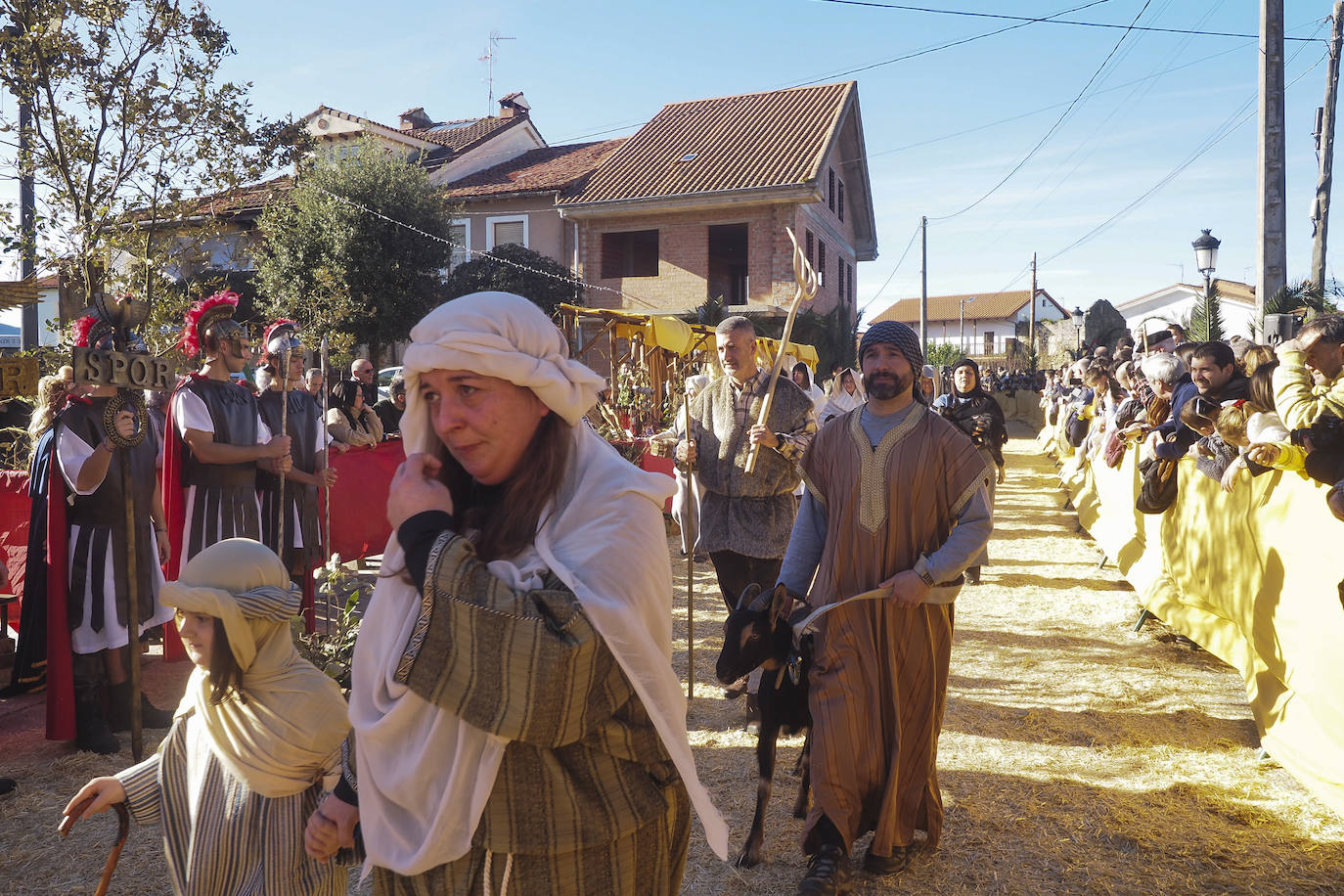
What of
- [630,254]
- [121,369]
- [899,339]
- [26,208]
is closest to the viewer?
[899,339]

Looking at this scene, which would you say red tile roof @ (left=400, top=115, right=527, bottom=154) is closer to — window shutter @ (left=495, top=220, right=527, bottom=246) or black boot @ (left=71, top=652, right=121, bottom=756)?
window shutter @ (left=495, top=220, right=527, bottom=246)

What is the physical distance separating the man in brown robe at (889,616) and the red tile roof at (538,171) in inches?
854

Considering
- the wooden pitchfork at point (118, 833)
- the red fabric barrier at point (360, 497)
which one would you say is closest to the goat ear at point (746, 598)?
the wooden pitchfork at point (118, 833)

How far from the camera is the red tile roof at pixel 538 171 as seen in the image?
2448 centimetres

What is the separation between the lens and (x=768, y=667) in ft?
11.4

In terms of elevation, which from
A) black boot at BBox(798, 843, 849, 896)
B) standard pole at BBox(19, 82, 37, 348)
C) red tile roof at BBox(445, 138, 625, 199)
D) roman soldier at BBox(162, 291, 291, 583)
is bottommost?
black boot at BBox(798, 843, 849, 896)

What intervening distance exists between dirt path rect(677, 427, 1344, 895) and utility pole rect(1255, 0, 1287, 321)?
456 centimetres

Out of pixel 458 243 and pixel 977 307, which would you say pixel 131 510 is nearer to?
pixel 458 243

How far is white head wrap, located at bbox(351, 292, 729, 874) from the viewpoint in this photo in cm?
160

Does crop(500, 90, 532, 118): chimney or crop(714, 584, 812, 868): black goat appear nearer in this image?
crop(714, 584, 812, 868): black goat

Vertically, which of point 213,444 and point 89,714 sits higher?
point 213,444

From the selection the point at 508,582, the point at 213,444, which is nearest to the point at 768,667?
the point at 508,582

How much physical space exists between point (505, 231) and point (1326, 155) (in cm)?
1788

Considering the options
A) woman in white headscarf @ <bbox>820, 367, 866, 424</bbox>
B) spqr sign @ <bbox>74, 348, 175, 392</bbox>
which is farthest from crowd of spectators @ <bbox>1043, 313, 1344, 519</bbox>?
spqr sign @ <bbox>74, 348, 175, 392</bbox>
